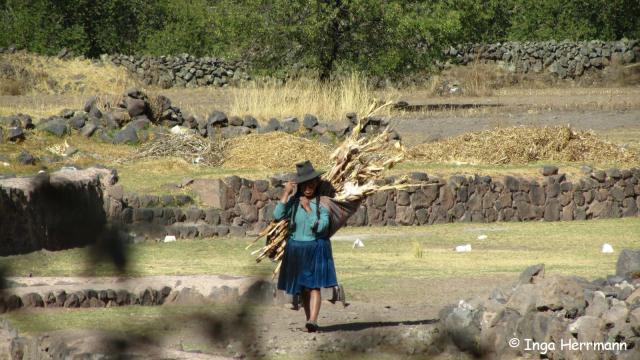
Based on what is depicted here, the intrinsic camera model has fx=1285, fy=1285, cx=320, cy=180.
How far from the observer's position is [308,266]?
10.1 meters

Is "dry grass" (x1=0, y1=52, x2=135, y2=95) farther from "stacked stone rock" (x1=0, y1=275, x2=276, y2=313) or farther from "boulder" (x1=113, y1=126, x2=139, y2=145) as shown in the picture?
"stacked stone rock" (x1=0, y1=275, x2=276, y2=313)

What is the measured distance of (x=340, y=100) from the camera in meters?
30.8

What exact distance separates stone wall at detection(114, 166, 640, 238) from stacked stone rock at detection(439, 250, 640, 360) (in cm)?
884

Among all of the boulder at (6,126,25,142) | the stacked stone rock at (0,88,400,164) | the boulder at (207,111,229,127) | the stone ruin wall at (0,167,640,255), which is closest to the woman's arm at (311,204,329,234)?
the stone ruin wall at (0,167,640,255)

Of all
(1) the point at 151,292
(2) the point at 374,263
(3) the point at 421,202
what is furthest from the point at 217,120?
(1) the point at 151,292

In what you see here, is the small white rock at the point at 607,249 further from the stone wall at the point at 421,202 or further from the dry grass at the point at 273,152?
the dry grass at the point at 273,152

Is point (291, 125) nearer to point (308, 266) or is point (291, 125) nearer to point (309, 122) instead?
point (309, 122)

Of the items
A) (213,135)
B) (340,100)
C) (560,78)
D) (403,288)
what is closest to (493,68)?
(560,78)

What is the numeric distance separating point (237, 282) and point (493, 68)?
3784cm

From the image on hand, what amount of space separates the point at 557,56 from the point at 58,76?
19.1m

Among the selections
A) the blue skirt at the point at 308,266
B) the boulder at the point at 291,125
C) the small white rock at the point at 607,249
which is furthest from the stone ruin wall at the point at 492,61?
the blue skirt at the point at 308,266

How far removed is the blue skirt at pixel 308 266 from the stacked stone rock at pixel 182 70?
36.7 metres

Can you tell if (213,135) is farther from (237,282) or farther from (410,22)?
(237,282)

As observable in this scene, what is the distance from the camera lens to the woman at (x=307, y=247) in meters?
10.0
